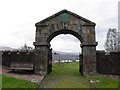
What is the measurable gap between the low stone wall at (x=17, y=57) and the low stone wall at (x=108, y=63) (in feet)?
25.0

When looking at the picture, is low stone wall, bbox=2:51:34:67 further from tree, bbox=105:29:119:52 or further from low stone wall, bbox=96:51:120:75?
tree, bbox=105:29:119:52

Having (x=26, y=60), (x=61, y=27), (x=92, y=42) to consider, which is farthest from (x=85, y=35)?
(x=26, y=60)

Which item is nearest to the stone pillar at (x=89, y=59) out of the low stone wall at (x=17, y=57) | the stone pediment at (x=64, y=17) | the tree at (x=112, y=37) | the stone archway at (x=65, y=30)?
the stone archway at (x=65, y=30)

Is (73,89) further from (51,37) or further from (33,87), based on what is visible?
(51,37)

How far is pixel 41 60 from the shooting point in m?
22.5

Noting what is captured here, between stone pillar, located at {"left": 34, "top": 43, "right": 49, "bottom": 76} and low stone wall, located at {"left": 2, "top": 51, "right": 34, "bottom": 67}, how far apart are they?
1.09m

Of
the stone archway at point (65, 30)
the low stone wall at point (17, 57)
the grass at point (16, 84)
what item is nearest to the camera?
the grass at point (16, 84)

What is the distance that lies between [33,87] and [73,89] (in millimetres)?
3049

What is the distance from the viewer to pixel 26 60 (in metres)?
23.8

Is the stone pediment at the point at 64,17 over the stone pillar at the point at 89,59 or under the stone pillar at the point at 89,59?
over

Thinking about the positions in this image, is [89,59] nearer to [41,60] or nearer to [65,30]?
[65,30]

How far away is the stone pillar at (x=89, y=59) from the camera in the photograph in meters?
21.9

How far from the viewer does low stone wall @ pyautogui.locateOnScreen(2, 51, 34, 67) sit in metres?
23.7

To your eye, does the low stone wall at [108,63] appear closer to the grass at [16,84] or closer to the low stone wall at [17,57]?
the low stone wall at [17,57]
